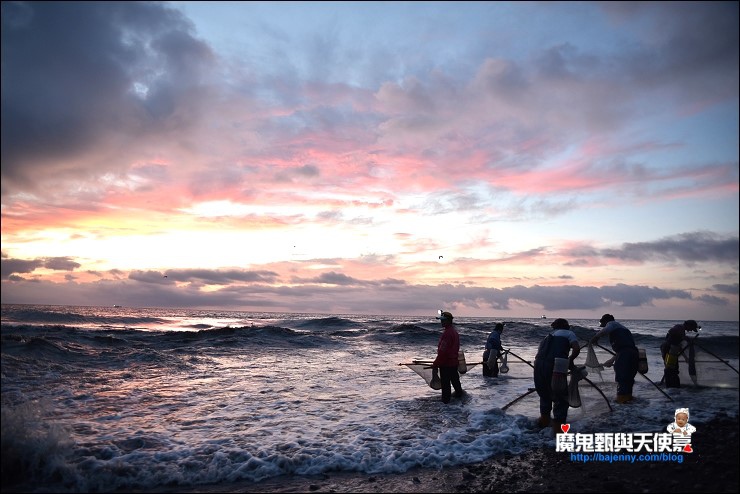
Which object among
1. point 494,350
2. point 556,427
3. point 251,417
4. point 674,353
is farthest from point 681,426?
point 251,417

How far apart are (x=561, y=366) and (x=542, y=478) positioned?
8.84 ft

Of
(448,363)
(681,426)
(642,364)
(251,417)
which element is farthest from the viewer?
(642,364)

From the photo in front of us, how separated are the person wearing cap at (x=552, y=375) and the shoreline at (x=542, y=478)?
1.50 metres

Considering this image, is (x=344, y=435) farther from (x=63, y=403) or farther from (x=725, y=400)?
(x=725, y=400)

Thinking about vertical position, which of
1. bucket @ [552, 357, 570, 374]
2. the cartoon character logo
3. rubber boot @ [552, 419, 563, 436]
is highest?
bucket @ [552, 357, 570, 374]

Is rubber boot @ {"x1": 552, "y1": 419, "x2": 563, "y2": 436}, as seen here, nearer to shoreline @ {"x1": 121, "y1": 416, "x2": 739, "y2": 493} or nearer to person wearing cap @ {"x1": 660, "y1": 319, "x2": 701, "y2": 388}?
shoreline @ {"x1": 121, "y1": 416, "x2": 739, "y2": 493}

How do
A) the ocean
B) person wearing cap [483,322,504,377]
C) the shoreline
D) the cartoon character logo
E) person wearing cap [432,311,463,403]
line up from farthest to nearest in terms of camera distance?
person wearing cap [483,322,504,377] → person wearing cap [432,311,463,403] → the cartoon character logo → the ocean → the shoreline

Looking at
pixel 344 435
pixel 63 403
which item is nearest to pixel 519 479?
pixel 344 435

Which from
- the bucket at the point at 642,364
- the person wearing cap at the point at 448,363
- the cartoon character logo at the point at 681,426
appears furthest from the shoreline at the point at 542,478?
the bucket at the point at 642,364

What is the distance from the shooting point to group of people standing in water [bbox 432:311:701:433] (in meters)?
8.53

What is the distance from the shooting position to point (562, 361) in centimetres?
845

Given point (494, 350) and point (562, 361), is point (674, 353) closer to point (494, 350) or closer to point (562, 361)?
point (494, 350)

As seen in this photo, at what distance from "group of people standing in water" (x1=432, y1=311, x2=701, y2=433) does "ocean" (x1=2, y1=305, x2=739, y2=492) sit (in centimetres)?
42

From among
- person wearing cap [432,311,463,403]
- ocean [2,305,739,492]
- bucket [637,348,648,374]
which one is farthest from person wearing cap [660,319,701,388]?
person wearing cap [432,311,463,403]
